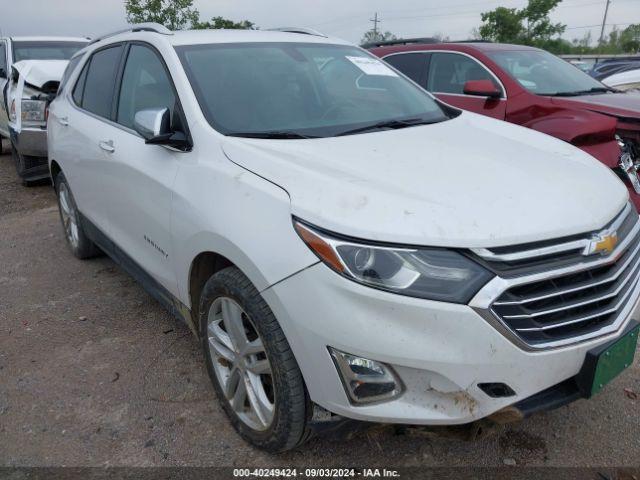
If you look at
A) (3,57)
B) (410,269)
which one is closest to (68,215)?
(410,269)

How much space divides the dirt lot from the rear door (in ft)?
10.5

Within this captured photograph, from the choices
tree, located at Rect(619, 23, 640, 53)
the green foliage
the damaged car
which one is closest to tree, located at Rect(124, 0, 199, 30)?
the green foliage

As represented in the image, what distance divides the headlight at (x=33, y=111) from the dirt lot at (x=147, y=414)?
3.66 meters

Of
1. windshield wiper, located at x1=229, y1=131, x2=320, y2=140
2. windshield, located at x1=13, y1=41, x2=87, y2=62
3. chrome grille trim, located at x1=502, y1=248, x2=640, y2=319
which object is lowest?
chrome grille trim, located at x1=502, y1=248, x2=640, y2=319

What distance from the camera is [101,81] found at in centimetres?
382

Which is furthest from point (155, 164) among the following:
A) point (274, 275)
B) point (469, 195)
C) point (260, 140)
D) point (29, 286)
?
point (29, 286)

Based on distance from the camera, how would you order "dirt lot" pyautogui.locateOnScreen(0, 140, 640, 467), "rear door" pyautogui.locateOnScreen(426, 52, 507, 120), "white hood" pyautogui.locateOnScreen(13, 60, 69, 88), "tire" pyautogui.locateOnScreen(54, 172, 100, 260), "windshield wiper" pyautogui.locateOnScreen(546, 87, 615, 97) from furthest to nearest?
"white hood" pyautogui.locateOnScreen(13, 60, 69, 88), "rear door" pyautogui.locateOnScreen(426, 52, 507, 120), "windshield wiper" pyautogui.locateOnScreen(546, 87, 615, 97), "tire" pyautogui.locateOnScreen(54, 172, 100, 260), "dirt lot" pyautogui.locateOnScreen(0, 140, 640, 467)

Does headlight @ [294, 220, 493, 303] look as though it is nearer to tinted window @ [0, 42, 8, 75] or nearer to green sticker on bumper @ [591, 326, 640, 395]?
green sticker on bumper @ [591, 326, 640, 395]

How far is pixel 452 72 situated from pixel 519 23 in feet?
91.4

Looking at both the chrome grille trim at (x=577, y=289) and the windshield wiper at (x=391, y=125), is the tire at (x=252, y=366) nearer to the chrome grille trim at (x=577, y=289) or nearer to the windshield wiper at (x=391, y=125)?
the chrome grille trim at (x=577, y=289)

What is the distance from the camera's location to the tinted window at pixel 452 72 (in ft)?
18.8

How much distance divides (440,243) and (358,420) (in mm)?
677

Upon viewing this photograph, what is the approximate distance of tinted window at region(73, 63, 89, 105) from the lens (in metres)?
4.14

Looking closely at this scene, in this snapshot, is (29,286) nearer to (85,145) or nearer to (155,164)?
(85,145)
